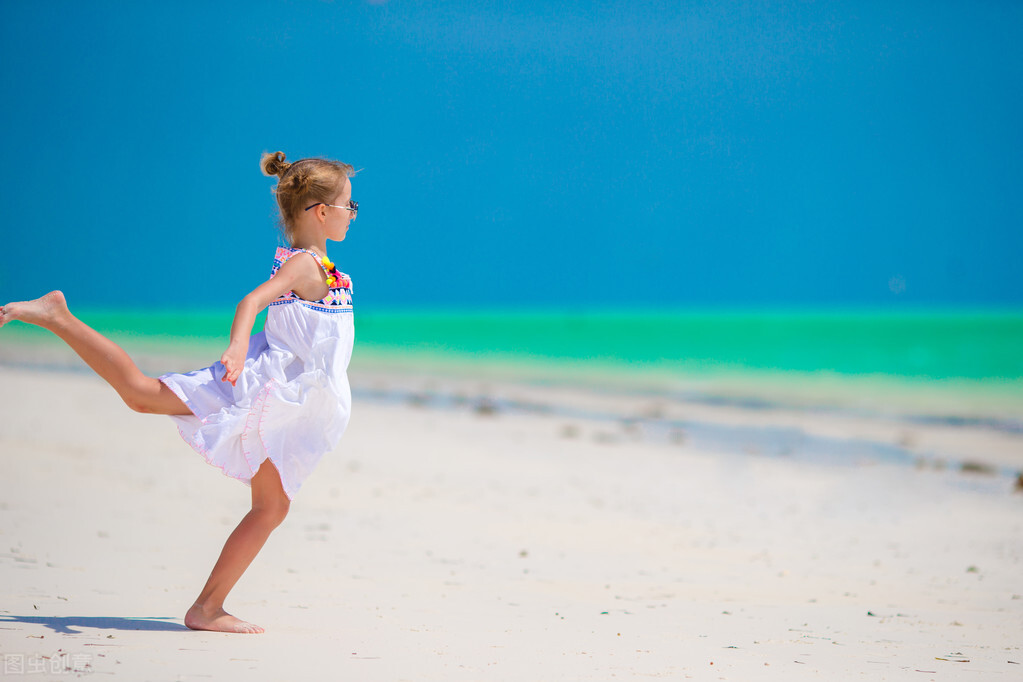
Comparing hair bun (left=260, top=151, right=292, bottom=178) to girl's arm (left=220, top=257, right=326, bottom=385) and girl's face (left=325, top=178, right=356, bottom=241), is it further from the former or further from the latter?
girl's arm (left=220, top=257, right=326, bottom=385)

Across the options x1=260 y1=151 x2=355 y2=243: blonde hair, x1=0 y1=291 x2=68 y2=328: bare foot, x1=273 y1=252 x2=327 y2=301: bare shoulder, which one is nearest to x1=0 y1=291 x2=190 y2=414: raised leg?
x1=0 y1=291 x2=68 y2=328: bare foot

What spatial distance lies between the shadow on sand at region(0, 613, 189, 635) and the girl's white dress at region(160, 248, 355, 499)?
2.18 ft

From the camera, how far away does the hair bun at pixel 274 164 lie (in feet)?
11.5

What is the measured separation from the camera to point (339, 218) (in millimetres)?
3502

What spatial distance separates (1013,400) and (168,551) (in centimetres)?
1626

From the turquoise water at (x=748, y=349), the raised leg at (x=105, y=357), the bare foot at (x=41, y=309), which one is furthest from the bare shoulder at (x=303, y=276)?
the turquoise water at (x=748, y=349)

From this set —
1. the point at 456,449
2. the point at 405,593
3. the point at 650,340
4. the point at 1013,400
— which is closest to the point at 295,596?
the point at 405,593

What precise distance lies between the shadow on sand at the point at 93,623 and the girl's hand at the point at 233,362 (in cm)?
104

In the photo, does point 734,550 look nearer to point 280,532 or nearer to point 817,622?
point 817,622

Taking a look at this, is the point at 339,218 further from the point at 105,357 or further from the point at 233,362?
the point at 105,357

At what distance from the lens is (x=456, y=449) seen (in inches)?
371

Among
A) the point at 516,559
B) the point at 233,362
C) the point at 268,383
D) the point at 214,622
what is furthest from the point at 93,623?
the point at 516,559

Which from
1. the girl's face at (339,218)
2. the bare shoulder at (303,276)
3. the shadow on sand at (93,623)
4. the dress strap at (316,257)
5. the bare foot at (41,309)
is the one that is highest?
the girl's face at (339,218)

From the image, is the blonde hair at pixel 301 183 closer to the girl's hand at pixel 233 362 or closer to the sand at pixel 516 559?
the girl's hand at pixel 233 362
